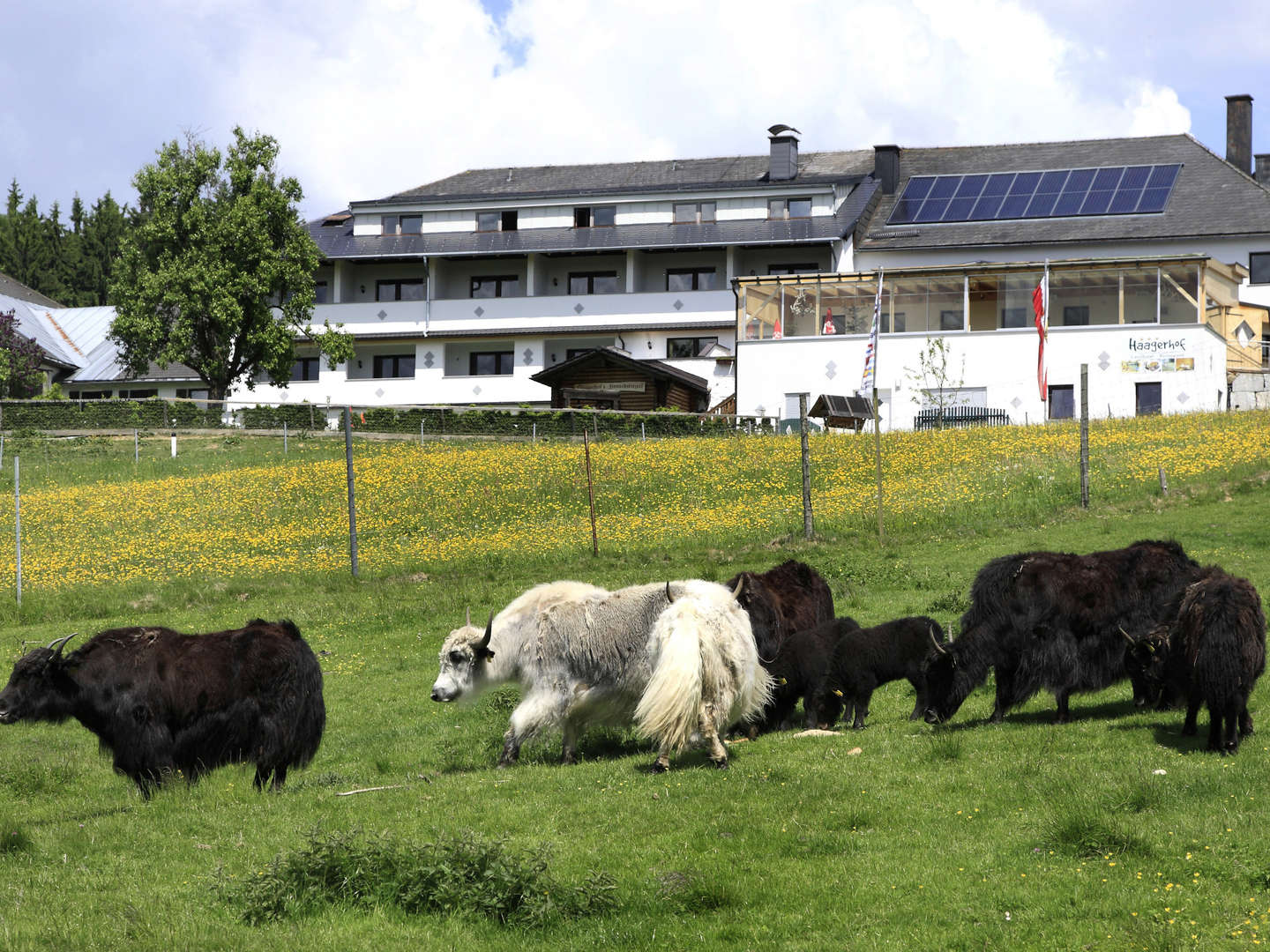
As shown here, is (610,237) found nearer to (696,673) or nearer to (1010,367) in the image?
(1010,367)

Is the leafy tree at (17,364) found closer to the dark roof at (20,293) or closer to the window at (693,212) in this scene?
the dark roof at (20,293)

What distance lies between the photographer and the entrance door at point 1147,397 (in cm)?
4159

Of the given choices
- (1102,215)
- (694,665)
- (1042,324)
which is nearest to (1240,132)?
(1102,215)

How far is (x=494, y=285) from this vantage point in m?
62.2

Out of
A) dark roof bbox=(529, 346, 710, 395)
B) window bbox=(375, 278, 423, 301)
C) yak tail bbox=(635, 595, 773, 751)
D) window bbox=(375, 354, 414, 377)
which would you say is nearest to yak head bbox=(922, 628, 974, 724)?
yak tail bbox=(635, 595, 773, 751)

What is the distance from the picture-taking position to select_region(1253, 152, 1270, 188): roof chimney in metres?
59.3

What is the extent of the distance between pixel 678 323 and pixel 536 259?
7.87m

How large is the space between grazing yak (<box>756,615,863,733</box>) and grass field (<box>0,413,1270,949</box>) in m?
0.64

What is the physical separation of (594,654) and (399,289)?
53455 mm

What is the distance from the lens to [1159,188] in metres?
51.7

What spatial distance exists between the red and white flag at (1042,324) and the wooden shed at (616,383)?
15.8m

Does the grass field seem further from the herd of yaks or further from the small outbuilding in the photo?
the small outbuilding

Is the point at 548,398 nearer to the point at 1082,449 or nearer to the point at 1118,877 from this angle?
the point at 1082,449

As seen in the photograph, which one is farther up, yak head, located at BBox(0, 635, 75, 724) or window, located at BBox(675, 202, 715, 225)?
window, located at BBox(675, 202, 715, 225)
